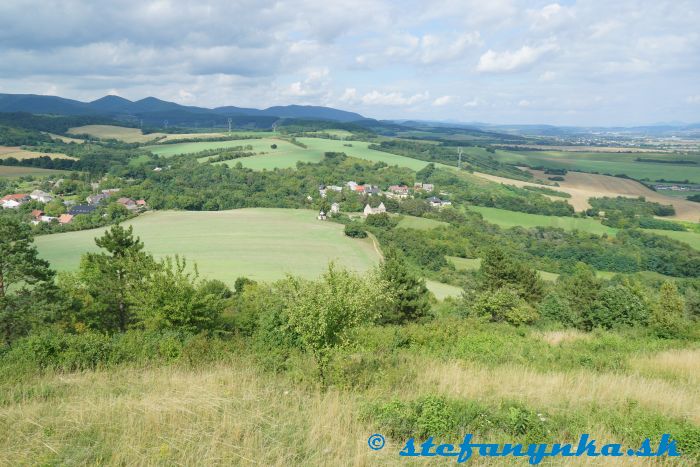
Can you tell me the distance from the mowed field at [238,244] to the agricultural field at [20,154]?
6448 cm

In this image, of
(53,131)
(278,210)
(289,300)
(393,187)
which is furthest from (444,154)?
(289,300)

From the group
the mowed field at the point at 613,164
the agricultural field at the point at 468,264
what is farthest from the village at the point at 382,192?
the mowed field at the point at 613,164

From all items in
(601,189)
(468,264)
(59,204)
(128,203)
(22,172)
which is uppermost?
(601,189)

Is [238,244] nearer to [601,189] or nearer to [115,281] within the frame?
[115,281]

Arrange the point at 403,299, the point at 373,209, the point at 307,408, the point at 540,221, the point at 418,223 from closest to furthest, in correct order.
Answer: the point at 307,408 < the point at 403,299 < the point at 418,223 < the point at 540,221 < the point at 373,209

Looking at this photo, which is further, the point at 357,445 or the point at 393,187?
the point at 393,187

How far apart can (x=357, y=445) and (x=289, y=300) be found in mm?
4006

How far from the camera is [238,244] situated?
Result: 56.1 meters

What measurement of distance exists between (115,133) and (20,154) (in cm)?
6338

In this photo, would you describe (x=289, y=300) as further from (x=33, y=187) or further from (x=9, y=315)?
(x=33, y=187)

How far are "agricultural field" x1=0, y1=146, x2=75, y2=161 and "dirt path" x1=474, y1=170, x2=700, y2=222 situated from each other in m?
116

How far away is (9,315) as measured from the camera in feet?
68.7

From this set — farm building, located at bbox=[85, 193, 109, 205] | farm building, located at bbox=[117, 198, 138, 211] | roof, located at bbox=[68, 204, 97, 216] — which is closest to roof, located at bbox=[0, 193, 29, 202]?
farm building, located at bbox=[85, 193, 109, 205]

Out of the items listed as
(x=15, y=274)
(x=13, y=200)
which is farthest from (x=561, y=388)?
(x=13, y=200)
